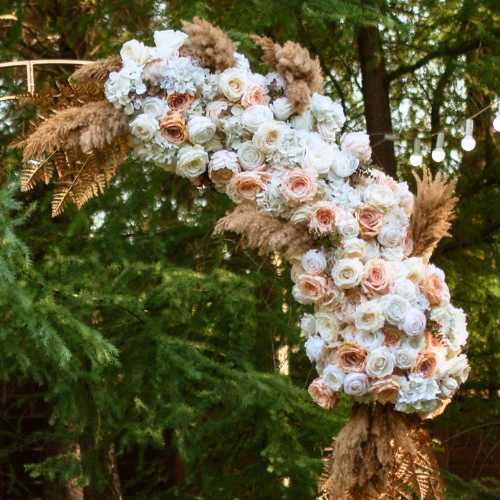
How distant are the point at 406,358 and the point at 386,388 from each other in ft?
0.30

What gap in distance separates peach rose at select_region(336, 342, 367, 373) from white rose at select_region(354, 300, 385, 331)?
0.18ft

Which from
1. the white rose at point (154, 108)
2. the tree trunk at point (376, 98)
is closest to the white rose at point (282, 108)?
the white rose at point (154, 108)

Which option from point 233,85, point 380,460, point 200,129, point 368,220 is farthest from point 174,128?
point 380,460

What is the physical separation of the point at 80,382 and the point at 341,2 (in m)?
2.22

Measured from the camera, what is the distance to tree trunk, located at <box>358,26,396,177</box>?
13.7ft

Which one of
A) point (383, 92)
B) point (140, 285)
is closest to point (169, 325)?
point (140, 285)

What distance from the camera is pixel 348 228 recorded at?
1726mm

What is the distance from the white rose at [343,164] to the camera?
5.99 feet

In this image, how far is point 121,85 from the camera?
1.92m

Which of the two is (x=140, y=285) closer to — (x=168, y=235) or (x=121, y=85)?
(x=168, y=235)

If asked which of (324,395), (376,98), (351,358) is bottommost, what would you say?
(324,395)

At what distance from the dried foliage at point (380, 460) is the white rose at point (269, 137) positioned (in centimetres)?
76

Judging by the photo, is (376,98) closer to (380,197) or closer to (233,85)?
(233,85)

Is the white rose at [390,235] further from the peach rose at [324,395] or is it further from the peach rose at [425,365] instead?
the peach rose at [324,395]
